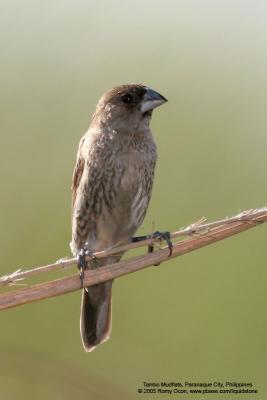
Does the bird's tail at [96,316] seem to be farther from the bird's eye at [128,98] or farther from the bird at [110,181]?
the bird's eye at [128,98]

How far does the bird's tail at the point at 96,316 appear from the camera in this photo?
438 cm

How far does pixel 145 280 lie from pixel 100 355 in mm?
613

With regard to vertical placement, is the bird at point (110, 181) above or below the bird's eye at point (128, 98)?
below

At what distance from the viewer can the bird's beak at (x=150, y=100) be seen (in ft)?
13.9

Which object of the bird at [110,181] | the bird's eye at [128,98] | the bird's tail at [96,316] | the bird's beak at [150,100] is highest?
the bird's eye at [128,98]

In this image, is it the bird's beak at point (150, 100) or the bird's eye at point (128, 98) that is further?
the bird's eye at point (128, 98)

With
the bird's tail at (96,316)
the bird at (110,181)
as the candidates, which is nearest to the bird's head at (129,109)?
the bird at (110,181)

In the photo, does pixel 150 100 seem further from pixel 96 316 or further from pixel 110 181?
pixel 96 316

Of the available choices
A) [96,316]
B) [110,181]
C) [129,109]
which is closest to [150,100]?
[129,109]

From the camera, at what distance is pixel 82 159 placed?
436 centimetres

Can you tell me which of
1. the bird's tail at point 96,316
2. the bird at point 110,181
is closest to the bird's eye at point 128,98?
the bird at point 110,181

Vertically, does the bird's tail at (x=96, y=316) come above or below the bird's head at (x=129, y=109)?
below

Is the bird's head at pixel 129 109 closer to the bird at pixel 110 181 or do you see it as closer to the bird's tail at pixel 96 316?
the bird at pixel 110 181

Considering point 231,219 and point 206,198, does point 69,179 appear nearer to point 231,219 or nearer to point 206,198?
point 206,198
